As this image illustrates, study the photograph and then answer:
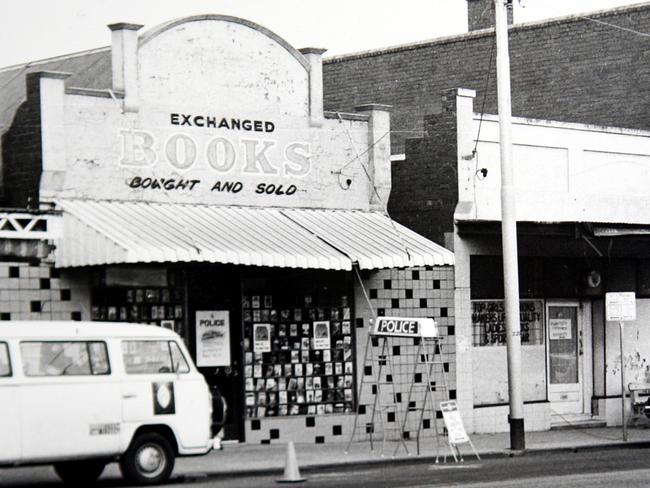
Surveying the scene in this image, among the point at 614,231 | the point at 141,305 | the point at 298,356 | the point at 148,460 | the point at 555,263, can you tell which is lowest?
the point at 148,460

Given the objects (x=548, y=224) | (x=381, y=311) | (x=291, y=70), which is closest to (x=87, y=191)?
(x=291, y=70)

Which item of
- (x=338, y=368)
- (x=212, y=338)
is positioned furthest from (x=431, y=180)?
(x=212, y=338)

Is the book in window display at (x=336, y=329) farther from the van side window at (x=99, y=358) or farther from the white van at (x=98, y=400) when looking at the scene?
the van side window at (x=99, y=358)

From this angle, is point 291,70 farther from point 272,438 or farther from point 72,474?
point 72,474

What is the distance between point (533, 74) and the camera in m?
32.7

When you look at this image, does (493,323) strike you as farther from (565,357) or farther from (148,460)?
(148,460)

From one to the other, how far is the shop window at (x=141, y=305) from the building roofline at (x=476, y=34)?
14.0 meters

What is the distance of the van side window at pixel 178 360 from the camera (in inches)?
717

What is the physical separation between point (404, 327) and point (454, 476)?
135 inches

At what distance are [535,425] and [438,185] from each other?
5179 millimetres

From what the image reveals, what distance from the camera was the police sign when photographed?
846 inches

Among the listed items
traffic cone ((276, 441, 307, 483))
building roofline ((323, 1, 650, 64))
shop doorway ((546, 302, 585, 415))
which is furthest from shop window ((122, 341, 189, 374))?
building roofline ((323, 1, 650, 64))

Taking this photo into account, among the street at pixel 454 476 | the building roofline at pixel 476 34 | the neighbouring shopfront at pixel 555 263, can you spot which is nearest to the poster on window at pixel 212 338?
the street at pixel 454 476

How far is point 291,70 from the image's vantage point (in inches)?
946
